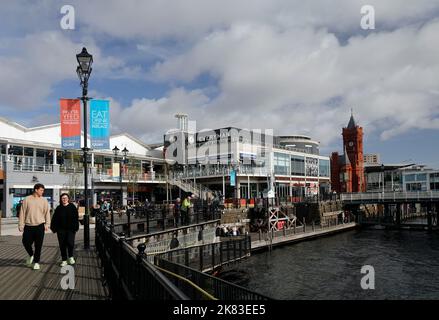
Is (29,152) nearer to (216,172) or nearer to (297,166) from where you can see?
(216,172)

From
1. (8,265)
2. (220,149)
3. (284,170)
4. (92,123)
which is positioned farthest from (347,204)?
(8,265)

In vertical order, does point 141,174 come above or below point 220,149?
below

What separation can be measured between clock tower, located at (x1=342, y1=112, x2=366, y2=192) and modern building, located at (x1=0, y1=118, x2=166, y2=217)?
63973 millimetres

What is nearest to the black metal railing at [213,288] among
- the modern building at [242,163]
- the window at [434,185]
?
the modern building at [242,163]

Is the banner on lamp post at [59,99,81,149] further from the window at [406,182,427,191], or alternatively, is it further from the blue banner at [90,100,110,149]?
the window at [406,182,427,191]

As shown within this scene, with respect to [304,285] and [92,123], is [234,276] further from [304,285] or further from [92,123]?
[92,123]

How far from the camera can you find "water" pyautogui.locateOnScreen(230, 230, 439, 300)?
2252cm

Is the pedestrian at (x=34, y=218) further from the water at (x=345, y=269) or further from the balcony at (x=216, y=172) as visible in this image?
the balcony at (x=216, y=172)

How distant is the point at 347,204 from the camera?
6431cm

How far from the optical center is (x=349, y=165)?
104938 mm

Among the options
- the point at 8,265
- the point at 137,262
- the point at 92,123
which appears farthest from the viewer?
the point at 92,123

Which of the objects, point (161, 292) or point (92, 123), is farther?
point (92, 123)

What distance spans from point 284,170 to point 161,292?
2586 inches

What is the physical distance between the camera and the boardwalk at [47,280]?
7.89 metres
